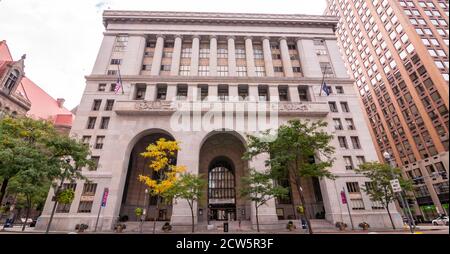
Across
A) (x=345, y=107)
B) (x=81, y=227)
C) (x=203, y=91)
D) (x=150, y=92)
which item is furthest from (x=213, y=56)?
(x=81, y=227)

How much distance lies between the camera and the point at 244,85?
39406 mm

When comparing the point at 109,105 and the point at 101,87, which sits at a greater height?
the point at 101,87

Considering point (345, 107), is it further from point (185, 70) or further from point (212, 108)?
point (185, 70)

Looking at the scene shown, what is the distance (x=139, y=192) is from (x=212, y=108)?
1899cm

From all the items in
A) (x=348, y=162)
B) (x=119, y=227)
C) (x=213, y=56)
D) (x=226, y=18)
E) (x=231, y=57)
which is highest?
(x=226, y=18)

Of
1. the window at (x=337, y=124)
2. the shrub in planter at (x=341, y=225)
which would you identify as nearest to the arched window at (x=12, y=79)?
the window at (x=337, y=124)

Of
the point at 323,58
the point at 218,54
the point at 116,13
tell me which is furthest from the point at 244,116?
the point at 116,13

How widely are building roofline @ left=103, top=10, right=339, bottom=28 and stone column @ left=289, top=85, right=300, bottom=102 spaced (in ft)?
61.8

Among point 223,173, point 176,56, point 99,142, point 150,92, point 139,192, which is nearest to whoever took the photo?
point 99,142

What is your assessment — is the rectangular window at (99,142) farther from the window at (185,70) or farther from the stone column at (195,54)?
the stone column at (195,54)

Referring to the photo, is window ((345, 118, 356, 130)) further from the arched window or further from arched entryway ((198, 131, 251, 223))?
the arched window

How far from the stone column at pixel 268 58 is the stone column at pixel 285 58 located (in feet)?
8.92

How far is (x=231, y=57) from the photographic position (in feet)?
142

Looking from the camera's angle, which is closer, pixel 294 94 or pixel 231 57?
pixel 294 94
